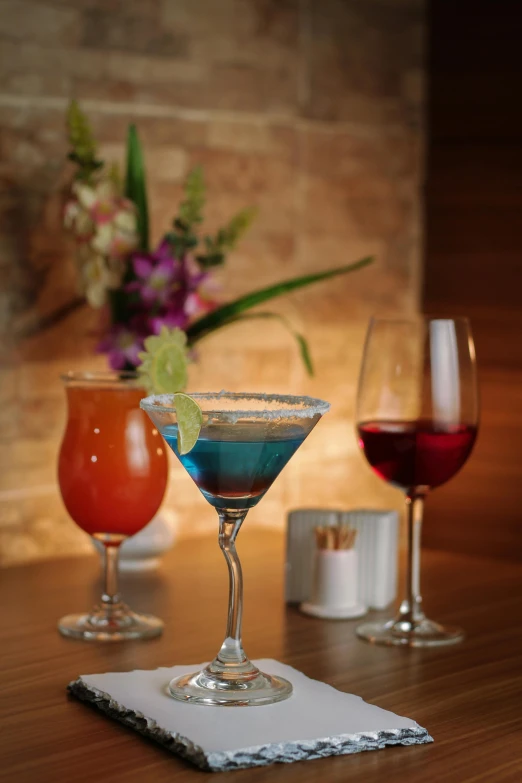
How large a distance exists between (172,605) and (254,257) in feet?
3.10

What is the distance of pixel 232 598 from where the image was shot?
1.07 meters

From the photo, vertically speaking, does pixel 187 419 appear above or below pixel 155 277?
below

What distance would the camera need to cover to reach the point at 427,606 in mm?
1521

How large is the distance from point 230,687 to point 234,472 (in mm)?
189

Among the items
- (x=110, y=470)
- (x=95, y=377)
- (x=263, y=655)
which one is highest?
(x=95, y=377)

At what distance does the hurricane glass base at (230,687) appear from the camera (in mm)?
1008

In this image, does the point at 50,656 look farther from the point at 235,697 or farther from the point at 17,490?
the point at 17,490

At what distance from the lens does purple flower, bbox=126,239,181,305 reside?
1740 mm

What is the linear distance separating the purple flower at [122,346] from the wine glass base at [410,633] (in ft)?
1.94

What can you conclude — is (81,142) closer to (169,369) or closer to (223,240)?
(223,240)

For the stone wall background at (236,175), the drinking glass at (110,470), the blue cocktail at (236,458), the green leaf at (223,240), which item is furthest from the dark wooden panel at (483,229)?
the blue cocktail at (236,458)

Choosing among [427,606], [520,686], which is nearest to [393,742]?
[520,686]

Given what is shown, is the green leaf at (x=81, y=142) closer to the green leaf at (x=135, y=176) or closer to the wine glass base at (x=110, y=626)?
the green leaf at (x=135, y=176)

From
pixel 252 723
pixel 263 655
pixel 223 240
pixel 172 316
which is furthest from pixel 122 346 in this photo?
pixel 252 723
